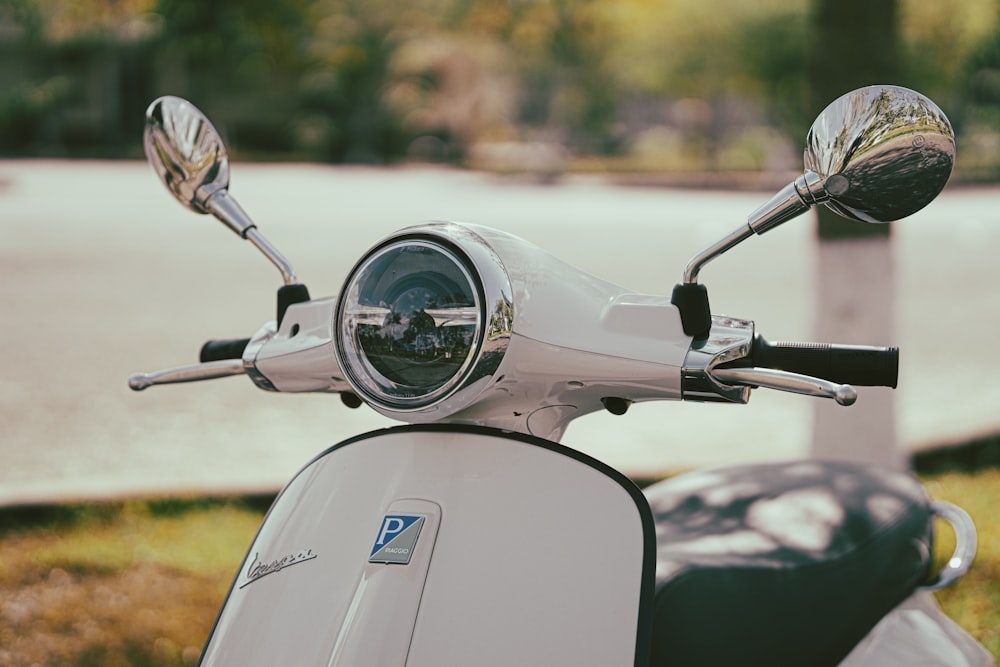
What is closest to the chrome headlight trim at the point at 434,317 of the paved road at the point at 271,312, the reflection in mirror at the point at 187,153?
the reflection in mirror at the point at 187,153

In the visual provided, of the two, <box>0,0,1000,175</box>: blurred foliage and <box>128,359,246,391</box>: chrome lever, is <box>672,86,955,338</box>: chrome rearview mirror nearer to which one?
<box>128,359,246,391</box>: chrome lever

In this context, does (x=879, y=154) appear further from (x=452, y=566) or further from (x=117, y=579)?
(x=117, y=579)

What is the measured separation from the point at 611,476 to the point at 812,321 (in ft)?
8.77

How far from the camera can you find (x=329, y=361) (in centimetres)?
150

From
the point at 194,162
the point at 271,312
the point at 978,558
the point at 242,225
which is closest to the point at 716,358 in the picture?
the point at 242,225

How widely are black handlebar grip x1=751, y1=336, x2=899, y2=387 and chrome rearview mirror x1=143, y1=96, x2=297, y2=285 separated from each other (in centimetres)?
70

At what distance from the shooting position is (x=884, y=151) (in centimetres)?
126

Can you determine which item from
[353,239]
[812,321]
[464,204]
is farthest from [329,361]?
[464,204]

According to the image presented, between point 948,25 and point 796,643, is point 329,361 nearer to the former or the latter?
point 796,643

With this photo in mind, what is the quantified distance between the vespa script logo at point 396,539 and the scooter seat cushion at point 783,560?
0.39 metres

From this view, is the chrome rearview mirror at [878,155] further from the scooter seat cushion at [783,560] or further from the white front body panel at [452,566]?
the scooter seat cushion at [783,560]

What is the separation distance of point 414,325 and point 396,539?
0.81ft

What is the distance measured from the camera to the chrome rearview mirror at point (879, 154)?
49.4 inches

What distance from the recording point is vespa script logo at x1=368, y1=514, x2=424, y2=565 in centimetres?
128
